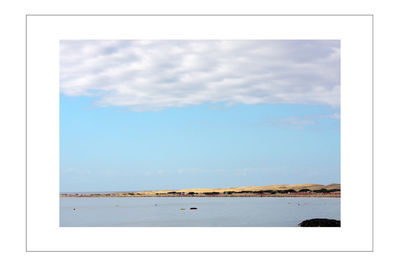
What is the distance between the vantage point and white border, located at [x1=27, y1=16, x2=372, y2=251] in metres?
9.11
